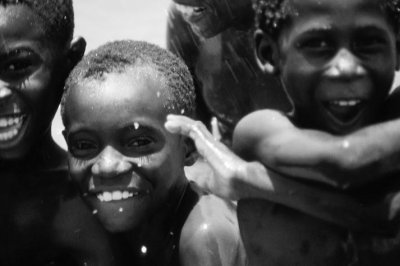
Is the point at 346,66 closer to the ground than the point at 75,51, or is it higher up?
higher up

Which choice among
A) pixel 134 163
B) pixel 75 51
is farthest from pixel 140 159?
pixel 75 51

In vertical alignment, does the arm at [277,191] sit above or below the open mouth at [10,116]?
above

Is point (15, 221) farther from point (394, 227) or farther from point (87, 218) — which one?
point (394, 227)

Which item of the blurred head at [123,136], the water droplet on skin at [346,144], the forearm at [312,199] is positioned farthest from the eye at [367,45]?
the blurred head at [123,136]

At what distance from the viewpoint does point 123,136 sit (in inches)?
100

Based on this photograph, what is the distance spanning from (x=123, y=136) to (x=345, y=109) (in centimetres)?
89

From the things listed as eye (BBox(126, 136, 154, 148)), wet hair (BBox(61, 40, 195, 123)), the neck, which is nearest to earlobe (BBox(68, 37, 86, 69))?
wet hair (BBox(61, 40, 195, 123))

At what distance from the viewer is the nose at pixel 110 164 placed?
8.13ft

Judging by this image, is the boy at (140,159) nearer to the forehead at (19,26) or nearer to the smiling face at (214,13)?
the forehead at (19,26)

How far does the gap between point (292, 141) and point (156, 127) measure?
0.71 meters

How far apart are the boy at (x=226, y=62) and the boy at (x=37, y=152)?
724 millimetres

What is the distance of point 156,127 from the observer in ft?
8.51

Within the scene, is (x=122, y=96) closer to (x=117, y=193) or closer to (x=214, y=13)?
(x=117, y=193)

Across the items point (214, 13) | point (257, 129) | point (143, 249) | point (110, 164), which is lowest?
point (143, 249)
